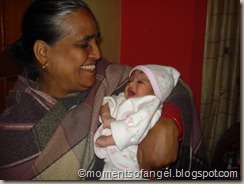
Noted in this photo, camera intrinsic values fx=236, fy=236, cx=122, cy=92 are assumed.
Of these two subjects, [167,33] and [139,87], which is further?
[167,33]

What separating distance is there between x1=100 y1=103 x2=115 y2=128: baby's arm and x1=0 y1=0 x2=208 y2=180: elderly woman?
0.03 m

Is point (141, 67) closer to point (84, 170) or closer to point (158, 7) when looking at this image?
point (84, 170)

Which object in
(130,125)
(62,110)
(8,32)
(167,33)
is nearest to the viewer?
(130,125)

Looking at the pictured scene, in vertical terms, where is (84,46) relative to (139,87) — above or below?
above

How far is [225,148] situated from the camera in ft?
4.23

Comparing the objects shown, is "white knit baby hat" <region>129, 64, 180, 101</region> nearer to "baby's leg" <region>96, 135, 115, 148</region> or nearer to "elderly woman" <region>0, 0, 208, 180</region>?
"elderly woman" <region>0, 0, 208, 180</region>

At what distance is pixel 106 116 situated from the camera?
3.10 ft

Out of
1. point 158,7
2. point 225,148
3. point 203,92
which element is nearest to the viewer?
point 225,148

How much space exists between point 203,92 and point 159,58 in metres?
0.49

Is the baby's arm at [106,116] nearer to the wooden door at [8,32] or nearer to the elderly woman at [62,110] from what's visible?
the elderly woman at [62,110]

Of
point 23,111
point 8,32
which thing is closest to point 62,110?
point 23,111

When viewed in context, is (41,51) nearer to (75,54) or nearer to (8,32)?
(75,54)

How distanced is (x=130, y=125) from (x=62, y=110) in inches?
11.4

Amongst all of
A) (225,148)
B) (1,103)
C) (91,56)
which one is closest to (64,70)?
(91,56)
